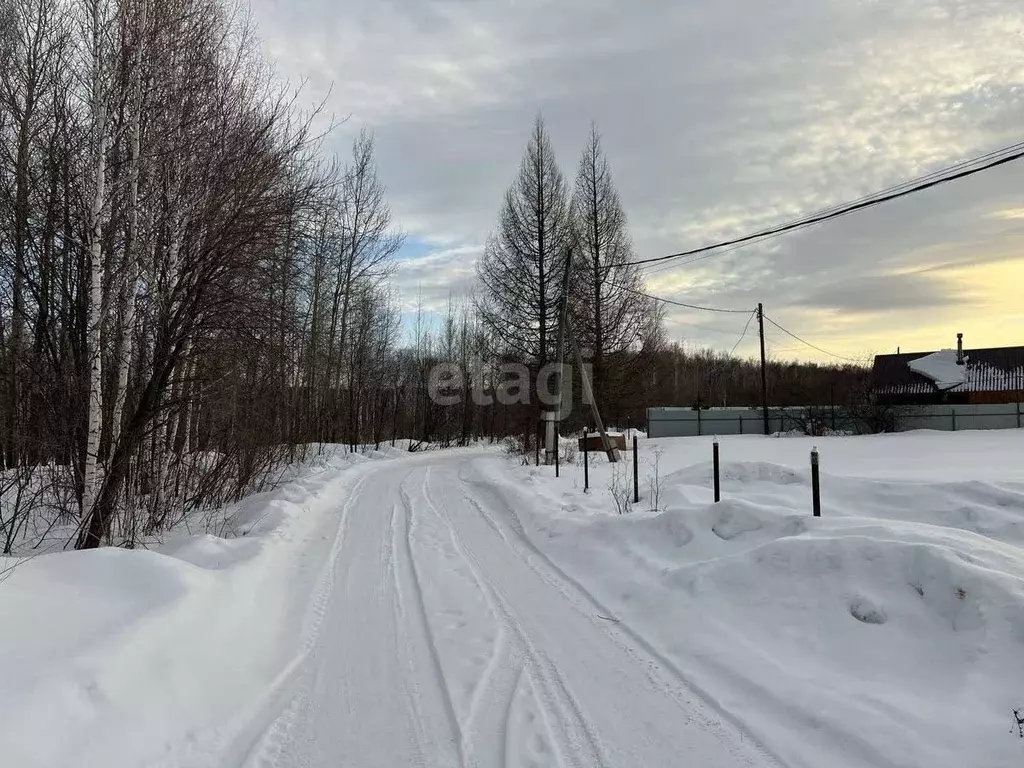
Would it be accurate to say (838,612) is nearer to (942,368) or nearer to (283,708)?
(283,708)

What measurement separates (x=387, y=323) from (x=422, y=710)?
3469cm

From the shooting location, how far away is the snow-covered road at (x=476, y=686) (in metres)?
3.37

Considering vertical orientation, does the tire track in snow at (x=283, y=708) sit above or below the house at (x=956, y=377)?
below

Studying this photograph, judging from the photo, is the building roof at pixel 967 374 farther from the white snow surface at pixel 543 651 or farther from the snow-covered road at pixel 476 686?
the snow-covered road at pixel 476 686

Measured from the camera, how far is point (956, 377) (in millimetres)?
41719

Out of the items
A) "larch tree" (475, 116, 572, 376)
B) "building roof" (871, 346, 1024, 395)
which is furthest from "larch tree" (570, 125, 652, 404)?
"building roof" (871, 346, 1024, 395)

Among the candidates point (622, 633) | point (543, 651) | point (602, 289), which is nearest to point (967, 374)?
point (602, 289)

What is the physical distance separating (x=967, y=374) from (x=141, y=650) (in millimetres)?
50087

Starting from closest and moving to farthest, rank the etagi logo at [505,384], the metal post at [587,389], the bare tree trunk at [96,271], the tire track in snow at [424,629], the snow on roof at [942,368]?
the tire track in snow at [424,629] → the bare tree trunk at [96,271] → the metal post at [587,389] → the etagi logo at [505,384] → the snow on roof at [942,368]

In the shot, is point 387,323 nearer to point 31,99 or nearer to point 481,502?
point 481,502

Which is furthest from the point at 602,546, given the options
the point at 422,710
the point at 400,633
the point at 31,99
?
the point at 31,99

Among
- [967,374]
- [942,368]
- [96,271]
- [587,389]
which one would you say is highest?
[942,368]

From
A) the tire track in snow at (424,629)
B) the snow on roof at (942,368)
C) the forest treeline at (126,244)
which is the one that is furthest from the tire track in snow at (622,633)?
the snow on roof at (942,368)

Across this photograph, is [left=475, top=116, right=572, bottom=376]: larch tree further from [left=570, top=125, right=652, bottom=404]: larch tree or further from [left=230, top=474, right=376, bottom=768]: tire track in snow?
[left=230, top=474, right=376, bottom=768]: tire track in snow
